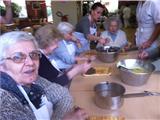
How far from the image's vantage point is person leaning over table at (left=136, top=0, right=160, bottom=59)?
186cm

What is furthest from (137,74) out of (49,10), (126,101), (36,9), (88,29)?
(36,9)

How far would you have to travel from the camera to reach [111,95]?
1191 mm

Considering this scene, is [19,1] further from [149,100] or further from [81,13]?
[149,100]

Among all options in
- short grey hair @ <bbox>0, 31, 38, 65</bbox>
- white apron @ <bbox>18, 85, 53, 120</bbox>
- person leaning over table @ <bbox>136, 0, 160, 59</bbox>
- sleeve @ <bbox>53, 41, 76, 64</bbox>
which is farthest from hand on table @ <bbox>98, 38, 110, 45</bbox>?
short grey hair @ <bbox>0, 31, 38, 65</bbox>

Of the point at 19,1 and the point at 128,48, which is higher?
the point at 19,1

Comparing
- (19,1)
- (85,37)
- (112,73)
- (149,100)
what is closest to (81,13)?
(19,1)

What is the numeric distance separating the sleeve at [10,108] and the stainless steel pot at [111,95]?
14.3 inches

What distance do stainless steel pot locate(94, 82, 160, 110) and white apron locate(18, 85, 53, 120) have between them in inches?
8.7

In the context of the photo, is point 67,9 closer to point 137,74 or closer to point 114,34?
point 114,34

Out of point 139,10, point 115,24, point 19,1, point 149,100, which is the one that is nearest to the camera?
point 149,100

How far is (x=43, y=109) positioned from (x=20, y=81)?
188 millimetres

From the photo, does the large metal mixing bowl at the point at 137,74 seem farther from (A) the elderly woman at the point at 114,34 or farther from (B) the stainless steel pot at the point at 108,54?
(A) the elderly woman at the point at 114,34

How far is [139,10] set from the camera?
207 cm

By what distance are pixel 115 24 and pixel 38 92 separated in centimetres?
151
